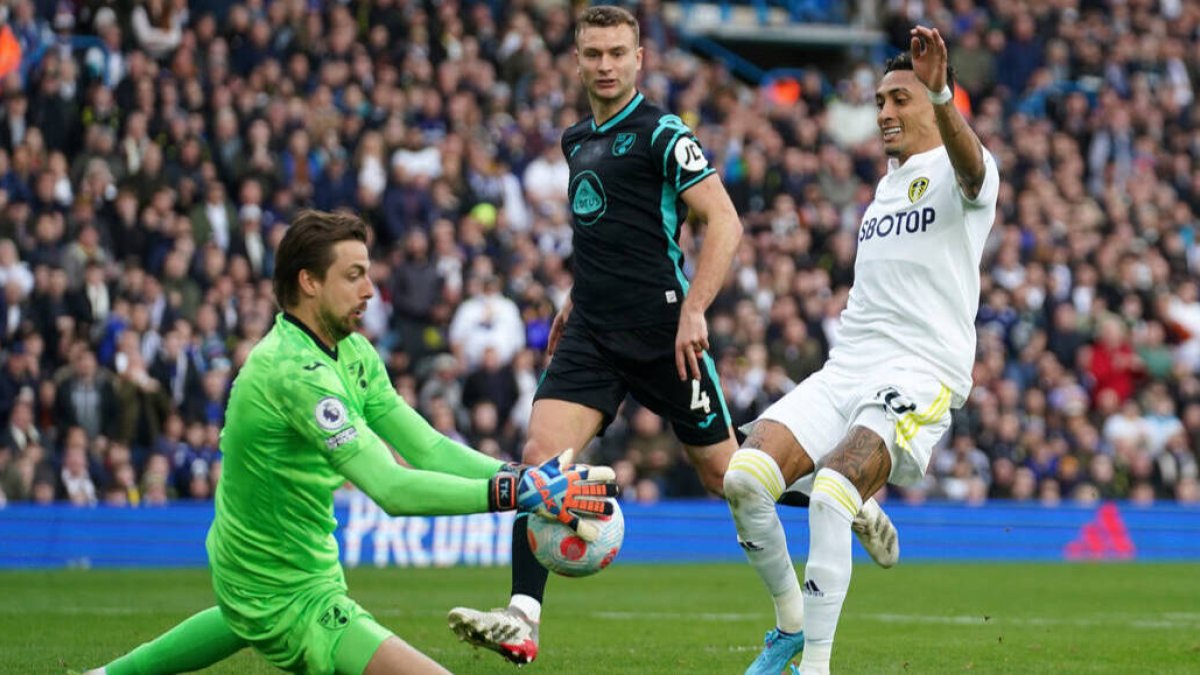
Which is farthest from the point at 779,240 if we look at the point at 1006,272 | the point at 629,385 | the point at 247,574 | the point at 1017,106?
the point at 247,574

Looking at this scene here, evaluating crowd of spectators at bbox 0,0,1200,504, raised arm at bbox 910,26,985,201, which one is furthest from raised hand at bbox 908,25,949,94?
crowd of spectators at bbox 0,0,1200,504

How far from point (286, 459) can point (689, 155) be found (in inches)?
127

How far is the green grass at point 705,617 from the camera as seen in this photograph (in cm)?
980

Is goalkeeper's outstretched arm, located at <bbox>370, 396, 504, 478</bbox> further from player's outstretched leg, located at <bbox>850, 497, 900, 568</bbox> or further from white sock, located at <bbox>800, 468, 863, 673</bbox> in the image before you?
player's outstretched leg, located at <bbox>850, 497, 900, 568</bbox>

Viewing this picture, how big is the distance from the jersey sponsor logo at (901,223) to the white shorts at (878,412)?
25.1 inches

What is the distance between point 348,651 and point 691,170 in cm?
348

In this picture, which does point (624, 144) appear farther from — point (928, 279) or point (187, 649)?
point (187, 649)

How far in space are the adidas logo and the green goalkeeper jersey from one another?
1589cm

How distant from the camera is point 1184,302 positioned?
80.8ft

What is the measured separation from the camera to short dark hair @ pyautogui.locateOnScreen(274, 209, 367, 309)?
6.73m

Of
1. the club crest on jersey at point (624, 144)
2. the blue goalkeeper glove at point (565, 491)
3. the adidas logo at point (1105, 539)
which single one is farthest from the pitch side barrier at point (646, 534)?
the blue goalkeeper glove at point (565, 491)

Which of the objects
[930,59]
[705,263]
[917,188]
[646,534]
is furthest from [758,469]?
[646,534]

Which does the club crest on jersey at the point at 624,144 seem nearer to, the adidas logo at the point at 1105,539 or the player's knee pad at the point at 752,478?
the player's knee pad at the point at 752,478

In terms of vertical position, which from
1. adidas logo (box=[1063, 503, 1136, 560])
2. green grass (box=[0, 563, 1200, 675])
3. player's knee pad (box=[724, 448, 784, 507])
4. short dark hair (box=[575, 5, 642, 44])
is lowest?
adidas logo (box=[1063, 503, 1136, 560])
